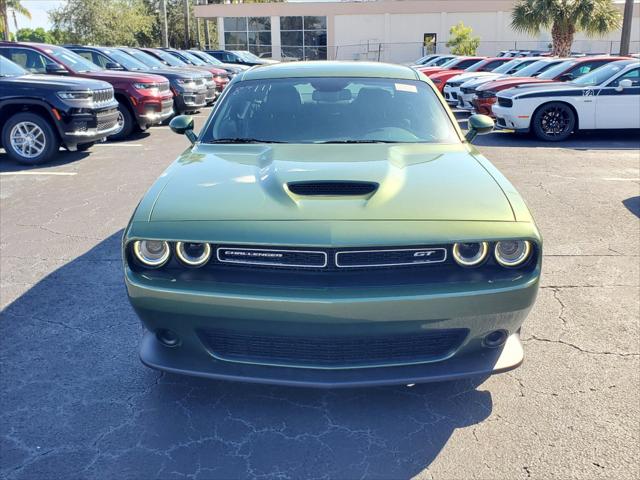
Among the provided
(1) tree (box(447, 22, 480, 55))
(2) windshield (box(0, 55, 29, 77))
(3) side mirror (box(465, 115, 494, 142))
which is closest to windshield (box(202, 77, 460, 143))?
(3) side mirror (box(465, 115, 494, 142))

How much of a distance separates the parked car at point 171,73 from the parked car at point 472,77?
657 cm

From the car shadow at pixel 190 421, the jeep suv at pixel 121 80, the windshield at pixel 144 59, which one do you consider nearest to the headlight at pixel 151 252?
the car shadow at pixel 190 421

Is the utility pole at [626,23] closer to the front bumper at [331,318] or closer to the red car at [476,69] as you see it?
the red car at [476,69]

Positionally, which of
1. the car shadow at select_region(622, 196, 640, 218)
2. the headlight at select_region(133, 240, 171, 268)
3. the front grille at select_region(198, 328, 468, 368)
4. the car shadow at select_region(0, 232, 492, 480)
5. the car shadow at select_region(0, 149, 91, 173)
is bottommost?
the car shadow at select_region(0, 232, 492, 480)

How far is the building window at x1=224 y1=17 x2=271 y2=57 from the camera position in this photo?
48750 mm

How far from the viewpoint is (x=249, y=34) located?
49188mm

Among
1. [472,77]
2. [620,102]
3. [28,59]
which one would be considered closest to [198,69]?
[28,59]

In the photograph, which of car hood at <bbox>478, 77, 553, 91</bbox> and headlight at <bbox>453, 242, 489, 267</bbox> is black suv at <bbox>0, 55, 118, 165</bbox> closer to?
headlight at <bbox>453, 242, 489, 267</bbox>

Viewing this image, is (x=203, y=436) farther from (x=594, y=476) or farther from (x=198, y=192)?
(x=594, y=476)

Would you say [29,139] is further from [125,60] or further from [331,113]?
[331,113]

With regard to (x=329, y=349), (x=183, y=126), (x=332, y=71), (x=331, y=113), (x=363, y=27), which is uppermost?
(x=363, y=27)

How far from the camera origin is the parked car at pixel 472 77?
51.6 ft

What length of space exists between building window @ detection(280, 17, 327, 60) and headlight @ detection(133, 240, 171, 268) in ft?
157

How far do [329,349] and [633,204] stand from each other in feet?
18.5
